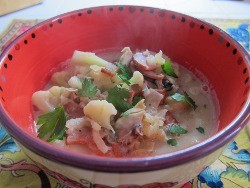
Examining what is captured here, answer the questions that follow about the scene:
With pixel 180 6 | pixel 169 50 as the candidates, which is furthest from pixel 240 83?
pixel 180 6

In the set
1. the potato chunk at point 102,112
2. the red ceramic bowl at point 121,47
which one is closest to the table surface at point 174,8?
the red ceramic bowl at point 121,47

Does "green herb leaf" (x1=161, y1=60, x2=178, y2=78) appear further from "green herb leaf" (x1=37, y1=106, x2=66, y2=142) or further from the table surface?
the table surface

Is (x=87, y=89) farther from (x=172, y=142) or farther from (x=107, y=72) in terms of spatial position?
(x=172, y=142)

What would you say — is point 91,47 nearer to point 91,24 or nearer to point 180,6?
point 91,24

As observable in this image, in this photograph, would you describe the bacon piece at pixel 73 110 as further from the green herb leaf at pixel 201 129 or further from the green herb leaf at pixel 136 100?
the green herb leaf at pixel 201 129

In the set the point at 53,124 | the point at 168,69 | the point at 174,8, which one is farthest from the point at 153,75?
the point at 174,8

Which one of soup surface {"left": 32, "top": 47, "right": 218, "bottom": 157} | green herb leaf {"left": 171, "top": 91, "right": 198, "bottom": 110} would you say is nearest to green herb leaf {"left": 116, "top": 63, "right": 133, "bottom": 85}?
soup surface {"left": 32, "top": 47, "right": 218, "bottom": 157}

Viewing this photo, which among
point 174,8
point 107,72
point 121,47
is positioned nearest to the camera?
point 107,72
